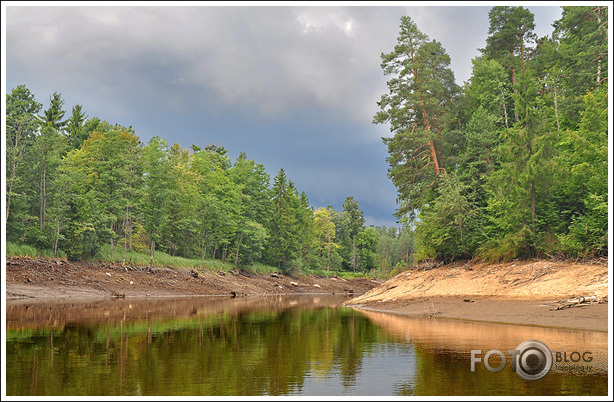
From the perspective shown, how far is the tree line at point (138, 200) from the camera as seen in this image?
1767 inches

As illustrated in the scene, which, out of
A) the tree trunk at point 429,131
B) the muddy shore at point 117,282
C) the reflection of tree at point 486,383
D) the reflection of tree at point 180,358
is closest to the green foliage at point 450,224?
the tree trunk at point 429,131

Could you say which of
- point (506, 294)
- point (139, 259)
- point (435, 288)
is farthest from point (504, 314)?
point (139, 259)

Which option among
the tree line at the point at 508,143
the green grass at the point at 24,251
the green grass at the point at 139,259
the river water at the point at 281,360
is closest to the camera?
the river water at the point at 281,360

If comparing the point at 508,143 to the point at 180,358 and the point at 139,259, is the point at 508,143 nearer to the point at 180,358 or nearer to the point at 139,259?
the point at 180,358

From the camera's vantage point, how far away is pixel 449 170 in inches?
1646

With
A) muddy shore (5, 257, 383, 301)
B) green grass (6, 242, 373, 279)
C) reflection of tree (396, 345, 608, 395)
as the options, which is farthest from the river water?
green grass (6, 242, 373, 279)

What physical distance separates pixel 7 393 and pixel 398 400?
24.4 ft

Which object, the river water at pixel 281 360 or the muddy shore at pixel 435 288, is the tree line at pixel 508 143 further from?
the river water at pixel 281 360

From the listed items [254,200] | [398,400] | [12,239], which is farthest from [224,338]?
[254,200]

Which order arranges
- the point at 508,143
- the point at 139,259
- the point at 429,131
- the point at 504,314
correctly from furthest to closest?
the point at 139,259
the point at 429,131
the point at 508,143
the point at 504,314

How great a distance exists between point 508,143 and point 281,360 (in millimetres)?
27244

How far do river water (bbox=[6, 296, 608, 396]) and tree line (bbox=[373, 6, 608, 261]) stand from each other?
14974mm

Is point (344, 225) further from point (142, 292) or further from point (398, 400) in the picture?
point (398, 400)

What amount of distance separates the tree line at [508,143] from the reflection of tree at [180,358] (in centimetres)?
1830
